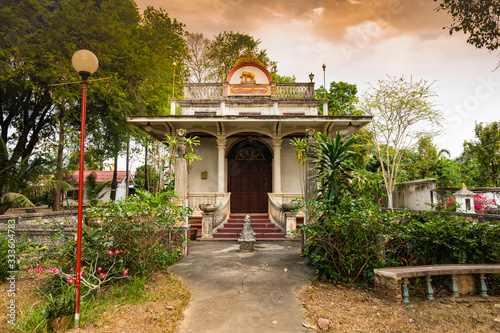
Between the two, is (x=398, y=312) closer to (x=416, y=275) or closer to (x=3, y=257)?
(x=416, y=275)

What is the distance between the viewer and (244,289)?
452 centimetres

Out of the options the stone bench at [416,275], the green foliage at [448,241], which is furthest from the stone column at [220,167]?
the stone bench at [416,275]

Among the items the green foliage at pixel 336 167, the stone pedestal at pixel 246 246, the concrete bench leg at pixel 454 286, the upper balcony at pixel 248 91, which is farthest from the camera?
the upper balcony at pixel 248 91

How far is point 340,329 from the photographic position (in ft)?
10.6

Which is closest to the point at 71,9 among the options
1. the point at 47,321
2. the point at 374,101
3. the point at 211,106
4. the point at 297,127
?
the point at 211,106

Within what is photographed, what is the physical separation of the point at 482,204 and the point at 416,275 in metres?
9.60

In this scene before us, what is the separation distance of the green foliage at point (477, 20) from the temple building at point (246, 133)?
477 centimetres

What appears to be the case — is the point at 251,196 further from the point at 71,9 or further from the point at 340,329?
the point at 71,9

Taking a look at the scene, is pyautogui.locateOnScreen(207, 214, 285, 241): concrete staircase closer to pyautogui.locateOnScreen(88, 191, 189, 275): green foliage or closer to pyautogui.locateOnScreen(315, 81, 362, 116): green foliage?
pyautogui.locateOnScreen(88, 191, 189, 275): green foliage

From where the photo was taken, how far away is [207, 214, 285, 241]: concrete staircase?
9.48 m

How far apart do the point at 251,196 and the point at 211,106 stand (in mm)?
4931

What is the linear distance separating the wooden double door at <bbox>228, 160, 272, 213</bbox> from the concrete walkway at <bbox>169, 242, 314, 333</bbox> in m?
5.37

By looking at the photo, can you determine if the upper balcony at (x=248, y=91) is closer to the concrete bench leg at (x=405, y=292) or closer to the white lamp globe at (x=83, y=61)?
the white lamp globe at (x=83, y=61)

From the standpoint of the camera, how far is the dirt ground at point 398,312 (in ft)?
10.8
